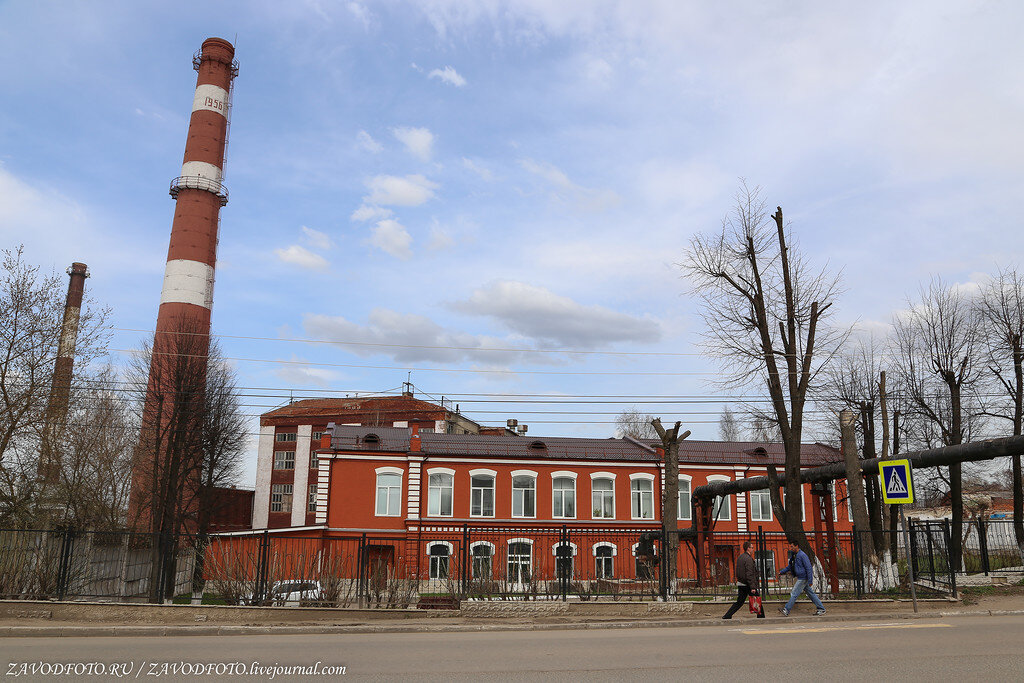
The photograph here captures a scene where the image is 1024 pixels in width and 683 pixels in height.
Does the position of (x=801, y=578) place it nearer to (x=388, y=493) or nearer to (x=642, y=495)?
(x=642, y=495)

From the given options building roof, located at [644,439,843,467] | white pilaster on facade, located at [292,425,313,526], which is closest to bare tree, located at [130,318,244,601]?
white pilaster on facade, located at [292,425,313,526]

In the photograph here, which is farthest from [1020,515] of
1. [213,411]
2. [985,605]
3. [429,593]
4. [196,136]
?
[196,136]

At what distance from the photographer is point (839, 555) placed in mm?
24891

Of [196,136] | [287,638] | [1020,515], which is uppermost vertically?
[196,136]

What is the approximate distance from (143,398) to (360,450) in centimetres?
1030

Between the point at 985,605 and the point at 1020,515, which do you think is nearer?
the point at 985,605

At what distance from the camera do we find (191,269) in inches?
1636

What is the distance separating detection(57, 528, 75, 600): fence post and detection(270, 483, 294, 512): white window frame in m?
43.9

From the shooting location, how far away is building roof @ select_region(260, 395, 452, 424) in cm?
6162

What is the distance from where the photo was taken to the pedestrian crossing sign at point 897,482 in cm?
1473

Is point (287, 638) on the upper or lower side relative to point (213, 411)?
lower

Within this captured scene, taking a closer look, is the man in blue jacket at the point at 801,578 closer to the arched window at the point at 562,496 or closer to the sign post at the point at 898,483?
the sign post at the point at 898,483

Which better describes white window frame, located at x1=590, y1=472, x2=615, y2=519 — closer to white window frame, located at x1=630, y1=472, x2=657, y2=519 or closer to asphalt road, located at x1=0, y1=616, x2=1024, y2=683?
white window frame, located at x1=630, y1=472, x2=657, y2=519

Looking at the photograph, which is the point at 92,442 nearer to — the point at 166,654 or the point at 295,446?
the point at 166,654
